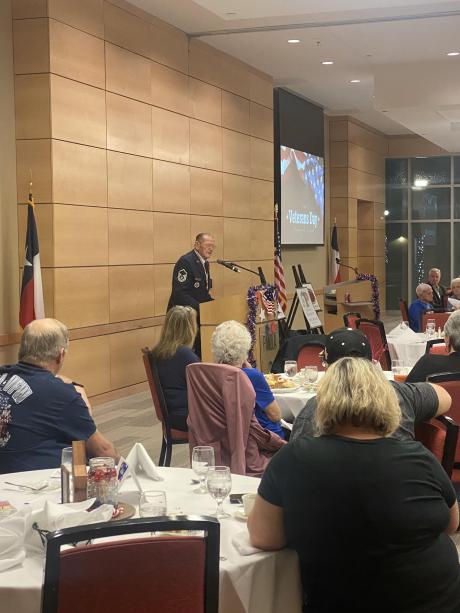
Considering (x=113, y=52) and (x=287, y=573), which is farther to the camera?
(x=113, y=52)

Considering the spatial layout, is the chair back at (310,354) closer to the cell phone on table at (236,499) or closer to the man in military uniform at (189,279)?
the man in military uniform at (189,279)

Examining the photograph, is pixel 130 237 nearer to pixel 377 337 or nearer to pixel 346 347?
pixel 377 337

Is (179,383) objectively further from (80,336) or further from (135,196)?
(135,196)

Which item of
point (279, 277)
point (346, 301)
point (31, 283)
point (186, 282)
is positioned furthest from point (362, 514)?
point (346, 301)

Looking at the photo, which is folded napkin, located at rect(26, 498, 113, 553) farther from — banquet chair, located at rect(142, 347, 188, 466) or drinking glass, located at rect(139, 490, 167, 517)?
banquet chair, located at rect(142, 347, 188, 466)

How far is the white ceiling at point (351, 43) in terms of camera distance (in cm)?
979

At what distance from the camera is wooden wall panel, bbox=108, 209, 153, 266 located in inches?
387

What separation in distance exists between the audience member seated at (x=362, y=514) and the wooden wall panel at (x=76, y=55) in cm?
697

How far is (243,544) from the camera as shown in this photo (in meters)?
2.57

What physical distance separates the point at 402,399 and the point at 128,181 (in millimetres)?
7034

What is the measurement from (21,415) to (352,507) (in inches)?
69.6

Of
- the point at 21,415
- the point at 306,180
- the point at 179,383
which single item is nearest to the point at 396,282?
the point at 306,180

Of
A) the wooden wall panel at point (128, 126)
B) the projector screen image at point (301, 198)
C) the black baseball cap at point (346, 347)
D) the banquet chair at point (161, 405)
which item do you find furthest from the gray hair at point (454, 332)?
the projector screen image at point (301, 198)

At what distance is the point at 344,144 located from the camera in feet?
65.1
